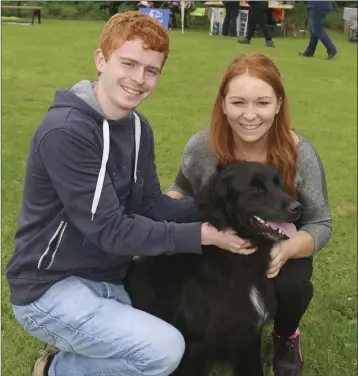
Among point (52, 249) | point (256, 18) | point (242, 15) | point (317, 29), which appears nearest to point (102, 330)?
point (52, 249)

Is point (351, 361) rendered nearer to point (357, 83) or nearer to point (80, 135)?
point (80, 135)

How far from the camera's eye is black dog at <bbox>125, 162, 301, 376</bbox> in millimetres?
2314

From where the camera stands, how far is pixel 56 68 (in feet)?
33.1

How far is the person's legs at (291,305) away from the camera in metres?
2.61

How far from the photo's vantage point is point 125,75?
7.08 feet

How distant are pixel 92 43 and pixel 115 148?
11742 millimetres

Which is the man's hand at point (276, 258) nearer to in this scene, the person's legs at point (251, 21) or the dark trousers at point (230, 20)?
the person's legs at point (251, 21)

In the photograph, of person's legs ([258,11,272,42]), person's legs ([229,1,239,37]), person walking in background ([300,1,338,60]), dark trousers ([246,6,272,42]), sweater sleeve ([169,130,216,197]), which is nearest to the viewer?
sweater sleeve ([169,130,216,197])

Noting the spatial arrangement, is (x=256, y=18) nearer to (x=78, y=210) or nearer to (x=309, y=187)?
(x=309, y=187)

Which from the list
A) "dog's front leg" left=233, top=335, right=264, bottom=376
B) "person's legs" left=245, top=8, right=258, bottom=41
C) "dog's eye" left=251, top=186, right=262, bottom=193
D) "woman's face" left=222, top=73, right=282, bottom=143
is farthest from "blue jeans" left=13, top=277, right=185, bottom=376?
"person's legs" left=245, top=8, right=258, bottom=41

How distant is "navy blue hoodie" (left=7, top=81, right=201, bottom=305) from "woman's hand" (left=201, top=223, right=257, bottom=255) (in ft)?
0.23

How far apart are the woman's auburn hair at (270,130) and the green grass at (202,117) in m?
0.36

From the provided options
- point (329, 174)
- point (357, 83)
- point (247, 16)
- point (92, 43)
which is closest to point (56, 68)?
point (92, 43)

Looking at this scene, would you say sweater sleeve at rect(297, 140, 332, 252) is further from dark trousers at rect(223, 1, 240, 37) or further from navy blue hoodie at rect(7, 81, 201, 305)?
dark trousers at rect(223, 1, 240, 37)
